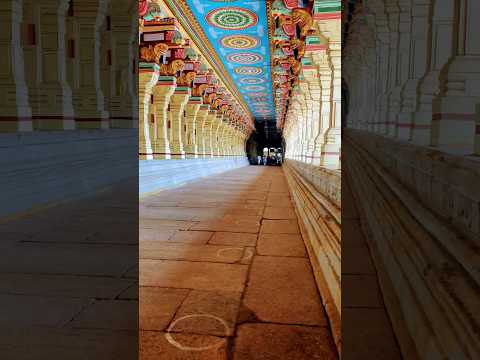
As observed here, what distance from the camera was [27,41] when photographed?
719 cm

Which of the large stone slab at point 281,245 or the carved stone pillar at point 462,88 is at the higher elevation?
the carved stone pillar at point 462,88

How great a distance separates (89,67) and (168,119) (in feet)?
27.6

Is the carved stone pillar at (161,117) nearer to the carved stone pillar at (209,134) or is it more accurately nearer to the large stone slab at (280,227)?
the large stone slab at (280,227)

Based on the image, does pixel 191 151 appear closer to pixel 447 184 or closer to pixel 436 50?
pixel 436 50

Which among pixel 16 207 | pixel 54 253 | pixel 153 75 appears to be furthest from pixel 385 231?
pixel 153 75

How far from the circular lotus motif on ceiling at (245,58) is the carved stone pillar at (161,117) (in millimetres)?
3170

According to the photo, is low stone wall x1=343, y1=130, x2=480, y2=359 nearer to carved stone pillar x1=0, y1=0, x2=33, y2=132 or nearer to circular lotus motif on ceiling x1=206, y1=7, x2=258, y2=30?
carved stone pillar x1=0, y1=0, x2=33, y2=132

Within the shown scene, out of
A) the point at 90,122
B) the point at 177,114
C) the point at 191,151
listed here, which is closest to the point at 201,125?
the point at 191,151

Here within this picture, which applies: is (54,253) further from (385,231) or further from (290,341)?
(385,231)

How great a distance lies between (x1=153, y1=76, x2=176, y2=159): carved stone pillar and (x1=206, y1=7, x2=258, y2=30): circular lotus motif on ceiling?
8.28 feet

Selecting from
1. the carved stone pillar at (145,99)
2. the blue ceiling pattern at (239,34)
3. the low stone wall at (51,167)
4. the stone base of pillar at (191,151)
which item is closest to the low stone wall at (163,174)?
the low stone wall at (51,167)

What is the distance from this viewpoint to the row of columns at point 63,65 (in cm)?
592

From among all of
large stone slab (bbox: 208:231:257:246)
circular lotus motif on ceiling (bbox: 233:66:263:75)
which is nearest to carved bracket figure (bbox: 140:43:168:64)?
circular lotus motif on ceiling (bbox: 233:66:263:75)

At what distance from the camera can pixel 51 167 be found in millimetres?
4801
